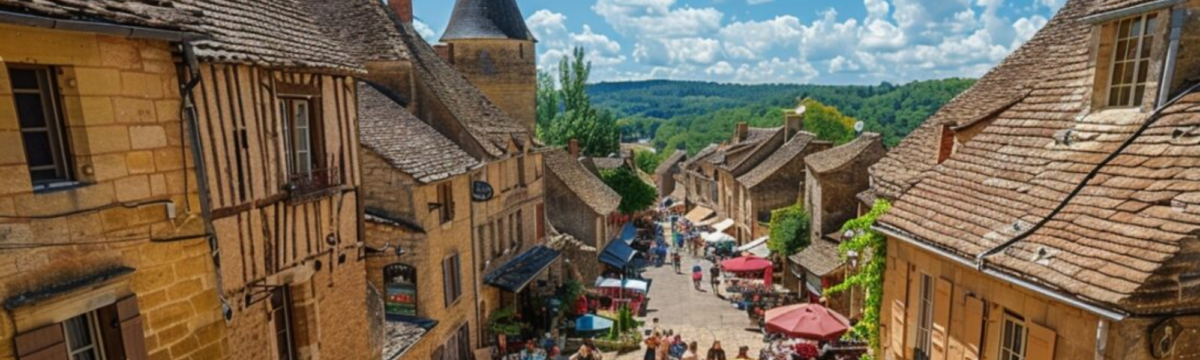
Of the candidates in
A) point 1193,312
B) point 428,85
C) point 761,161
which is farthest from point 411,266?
point 761,161

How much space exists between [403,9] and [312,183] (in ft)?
55.6

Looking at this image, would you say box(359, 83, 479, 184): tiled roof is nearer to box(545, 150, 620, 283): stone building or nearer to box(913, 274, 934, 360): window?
box(913, 274, 934, 360): window

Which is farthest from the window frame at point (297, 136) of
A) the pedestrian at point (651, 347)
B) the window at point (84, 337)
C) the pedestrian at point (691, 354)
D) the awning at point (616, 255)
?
the awning at point (616, 255)

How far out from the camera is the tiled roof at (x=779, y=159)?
3416 cm

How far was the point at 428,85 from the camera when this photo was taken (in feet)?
57.7

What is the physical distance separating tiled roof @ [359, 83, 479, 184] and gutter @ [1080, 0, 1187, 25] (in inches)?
446

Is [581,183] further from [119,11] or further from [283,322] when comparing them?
[119,11]

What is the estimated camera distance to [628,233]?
38.8m

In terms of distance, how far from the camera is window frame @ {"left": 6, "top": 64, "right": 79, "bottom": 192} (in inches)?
169

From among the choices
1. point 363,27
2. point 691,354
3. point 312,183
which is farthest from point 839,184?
point 312,183

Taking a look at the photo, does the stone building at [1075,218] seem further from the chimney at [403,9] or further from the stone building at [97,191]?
the chimney at [403,9]

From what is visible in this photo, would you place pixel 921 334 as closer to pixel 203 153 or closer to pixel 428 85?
pixel 203 153

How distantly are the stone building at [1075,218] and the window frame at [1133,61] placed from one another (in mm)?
15

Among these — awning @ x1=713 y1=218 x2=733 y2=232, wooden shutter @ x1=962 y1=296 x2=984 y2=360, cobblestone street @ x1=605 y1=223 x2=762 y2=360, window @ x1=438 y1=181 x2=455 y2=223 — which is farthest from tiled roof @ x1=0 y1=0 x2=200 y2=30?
awning @ x1=713 y1=218 x2=733 y2=232
